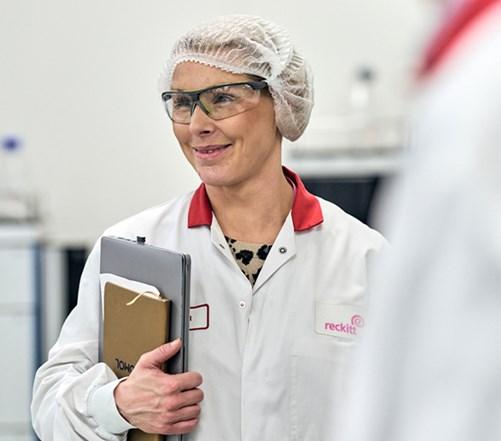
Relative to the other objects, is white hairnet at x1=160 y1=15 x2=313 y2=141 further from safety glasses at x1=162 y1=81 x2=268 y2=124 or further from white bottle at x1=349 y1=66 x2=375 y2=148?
white bottle at x1=349 y1=66 x2=375 y2=148

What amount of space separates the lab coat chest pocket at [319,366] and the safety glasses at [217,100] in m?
0.35

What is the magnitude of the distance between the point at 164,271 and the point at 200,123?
26 cm

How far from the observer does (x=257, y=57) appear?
5.59ft

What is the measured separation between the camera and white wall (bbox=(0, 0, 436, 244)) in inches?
172

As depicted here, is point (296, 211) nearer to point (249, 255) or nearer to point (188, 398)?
point (249, 255)

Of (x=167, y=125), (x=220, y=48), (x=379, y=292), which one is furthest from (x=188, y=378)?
(x=167, y=125)

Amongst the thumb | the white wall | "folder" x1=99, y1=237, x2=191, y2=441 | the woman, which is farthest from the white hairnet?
the white wall

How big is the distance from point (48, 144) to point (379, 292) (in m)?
4.09

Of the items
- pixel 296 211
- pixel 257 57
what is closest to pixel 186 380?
pixel 296 211

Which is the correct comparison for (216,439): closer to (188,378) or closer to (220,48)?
(188,378)

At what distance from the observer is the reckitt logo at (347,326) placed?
167 cm

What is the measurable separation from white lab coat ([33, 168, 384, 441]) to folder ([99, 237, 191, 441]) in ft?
0.23

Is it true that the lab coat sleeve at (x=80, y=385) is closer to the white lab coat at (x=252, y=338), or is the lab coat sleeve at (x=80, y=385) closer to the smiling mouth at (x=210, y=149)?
the white lab coat at (x=252, y=338)

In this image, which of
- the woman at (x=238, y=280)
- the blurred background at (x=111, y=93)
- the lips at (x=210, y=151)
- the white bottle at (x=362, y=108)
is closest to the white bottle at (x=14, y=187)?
the blurred background at (x=111, y=93)
